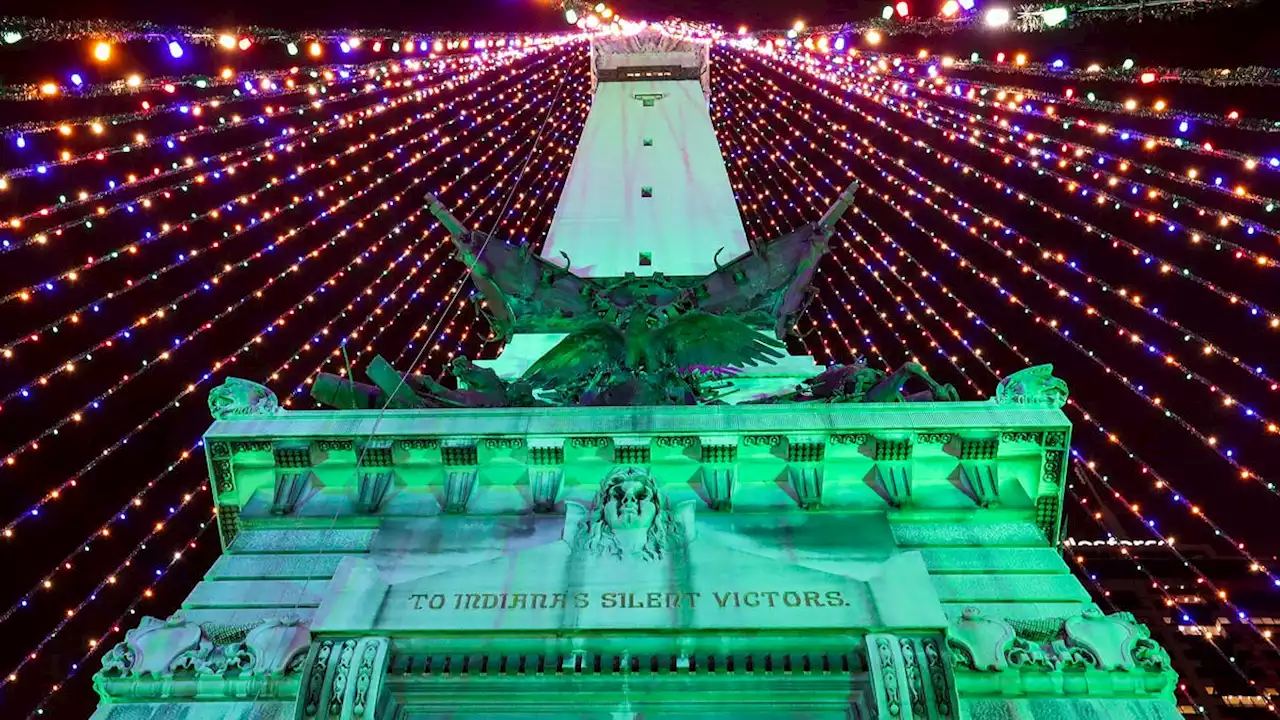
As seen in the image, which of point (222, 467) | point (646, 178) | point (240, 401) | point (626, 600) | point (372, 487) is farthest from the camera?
point (646, 178)

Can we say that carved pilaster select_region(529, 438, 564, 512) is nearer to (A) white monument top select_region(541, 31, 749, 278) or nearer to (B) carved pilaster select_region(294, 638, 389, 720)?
(B) carved pilaster select_region(294, 638, 389, 720)

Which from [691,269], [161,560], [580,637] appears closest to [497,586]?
[580,637]

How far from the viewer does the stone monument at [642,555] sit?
658 cm

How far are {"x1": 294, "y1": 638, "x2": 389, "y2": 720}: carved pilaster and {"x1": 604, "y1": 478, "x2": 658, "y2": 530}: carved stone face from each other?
2451 millimetres

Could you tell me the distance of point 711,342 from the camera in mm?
12164

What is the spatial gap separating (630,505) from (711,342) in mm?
4931

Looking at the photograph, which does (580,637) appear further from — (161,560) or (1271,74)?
(161,560)

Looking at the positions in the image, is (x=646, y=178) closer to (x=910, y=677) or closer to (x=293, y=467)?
(x=293, y=467)

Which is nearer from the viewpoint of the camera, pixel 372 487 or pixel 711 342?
pixel 372 487

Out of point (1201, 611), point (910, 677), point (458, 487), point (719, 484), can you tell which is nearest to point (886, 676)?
point (910, 677)

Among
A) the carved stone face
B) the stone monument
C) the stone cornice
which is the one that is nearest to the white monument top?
the stone monument

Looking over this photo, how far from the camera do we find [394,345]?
60.9ft

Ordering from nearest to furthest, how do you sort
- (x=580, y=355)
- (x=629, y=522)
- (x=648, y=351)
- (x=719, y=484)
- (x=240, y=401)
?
(x=629, y=522)
(x=719, y=484)
(x=240, y=401)
(x=648, y=351)
(x=580, y=355)

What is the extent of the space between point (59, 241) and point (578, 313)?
9309 mm
